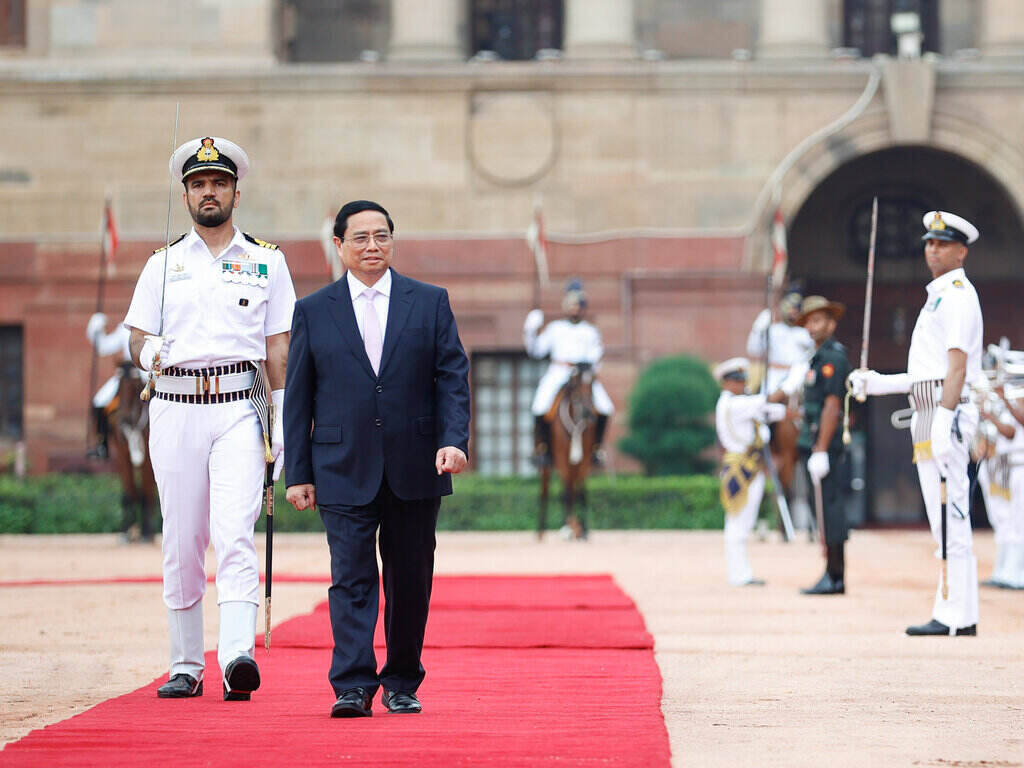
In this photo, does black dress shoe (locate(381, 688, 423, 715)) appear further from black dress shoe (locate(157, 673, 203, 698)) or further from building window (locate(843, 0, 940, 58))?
building window (locate(843, 0, 940, 58))

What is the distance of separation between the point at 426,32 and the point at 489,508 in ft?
28.0

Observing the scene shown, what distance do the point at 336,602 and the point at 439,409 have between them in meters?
0.88

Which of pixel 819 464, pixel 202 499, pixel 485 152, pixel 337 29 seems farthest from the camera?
pixel 337 29

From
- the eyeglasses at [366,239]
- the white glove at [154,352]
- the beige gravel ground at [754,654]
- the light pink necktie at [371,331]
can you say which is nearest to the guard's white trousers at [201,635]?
the beige gravel ground at [754,654]

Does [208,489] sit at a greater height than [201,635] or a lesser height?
greater

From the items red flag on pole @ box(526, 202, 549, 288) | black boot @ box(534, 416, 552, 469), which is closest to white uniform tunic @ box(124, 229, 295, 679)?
black boot @ box(534, 416, 552, 469)

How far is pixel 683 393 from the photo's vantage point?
25609 mm

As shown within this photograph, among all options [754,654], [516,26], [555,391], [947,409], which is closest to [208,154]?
[754,654]

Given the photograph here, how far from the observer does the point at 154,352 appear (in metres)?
8.05

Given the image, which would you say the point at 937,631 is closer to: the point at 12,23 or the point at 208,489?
the point at 208,489

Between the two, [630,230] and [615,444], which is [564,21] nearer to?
[630,230]

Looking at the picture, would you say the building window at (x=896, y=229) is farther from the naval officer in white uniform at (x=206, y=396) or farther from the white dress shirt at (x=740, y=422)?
the naval officer in white uniform at (x=206, y=396)

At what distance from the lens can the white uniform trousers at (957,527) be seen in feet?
35.2

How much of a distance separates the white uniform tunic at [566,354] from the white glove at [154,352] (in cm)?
1319
